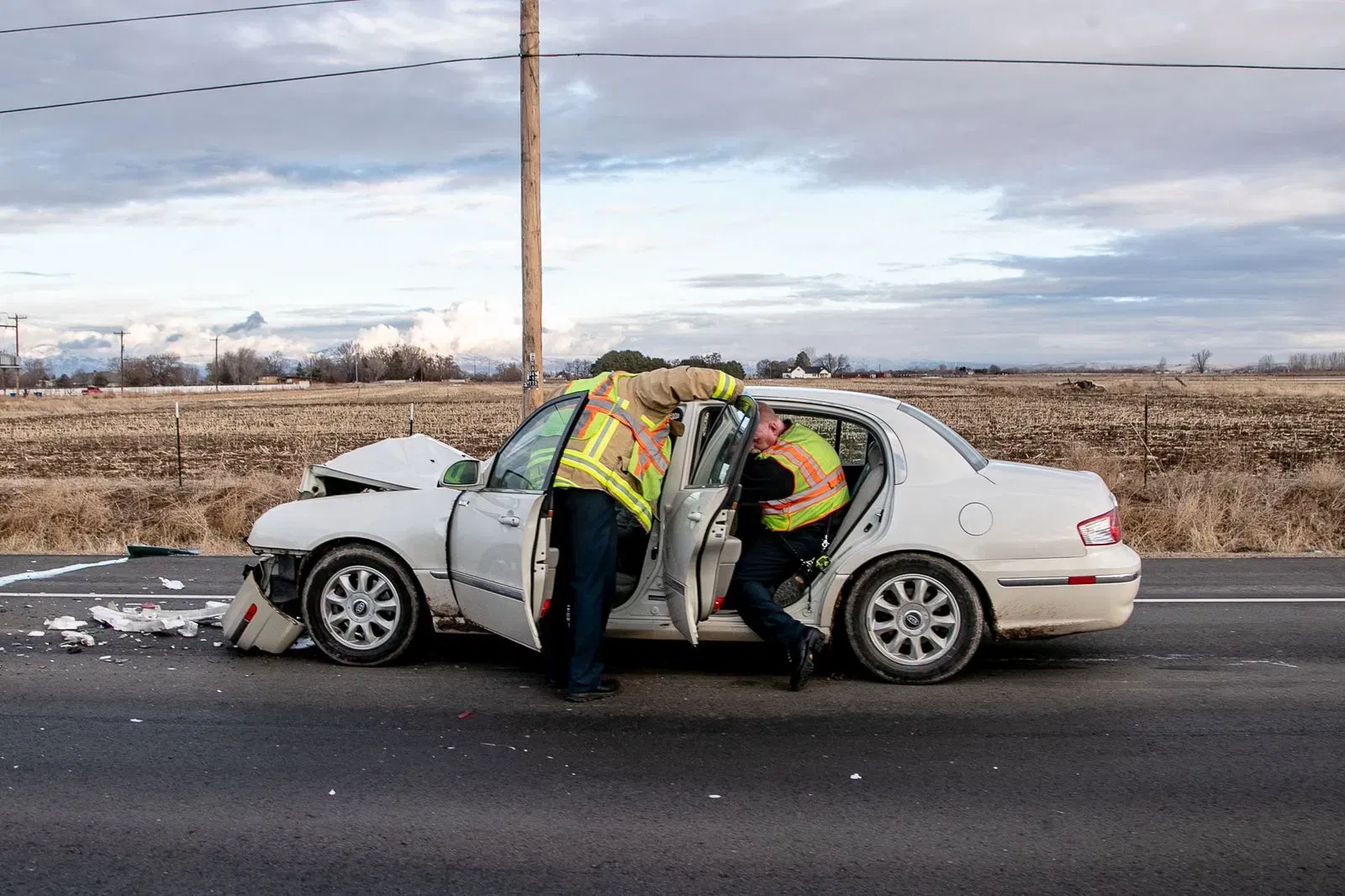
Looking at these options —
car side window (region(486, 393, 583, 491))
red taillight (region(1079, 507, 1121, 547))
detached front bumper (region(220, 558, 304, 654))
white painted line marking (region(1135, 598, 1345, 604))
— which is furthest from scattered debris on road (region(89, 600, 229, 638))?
white painted line marking (region(1135, 598, 1345, 604))

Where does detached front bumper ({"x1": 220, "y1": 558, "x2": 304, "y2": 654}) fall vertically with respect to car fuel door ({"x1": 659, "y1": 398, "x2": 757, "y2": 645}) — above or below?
below

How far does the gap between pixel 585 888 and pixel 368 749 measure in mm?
1809

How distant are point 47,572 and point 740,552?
733 cm

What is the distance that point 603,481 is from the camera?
5918 millimetres

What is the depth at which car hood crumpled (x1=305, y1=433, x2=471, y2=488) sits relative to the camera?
7086 millimetres

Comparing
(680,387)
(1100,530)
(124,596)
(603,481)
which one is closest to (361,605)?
(603,481)


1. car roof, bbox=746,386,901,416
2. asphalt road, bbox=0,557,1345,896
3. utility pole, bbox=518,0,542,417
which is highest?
utility pole, bbox=518,0,542,417

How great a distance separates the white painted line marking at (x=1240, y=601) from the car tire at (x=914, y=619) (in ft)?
10.3

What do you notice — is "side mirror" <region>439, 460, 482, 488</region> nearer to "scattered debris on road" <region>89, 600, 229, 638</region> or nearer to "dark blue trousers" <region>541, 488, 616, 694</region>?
"dark blue trousers" <region>541, 488, 616, 694</region>

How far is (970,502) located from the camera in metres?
6.29

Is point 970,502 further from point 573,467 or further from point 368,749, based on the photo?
point 368,749

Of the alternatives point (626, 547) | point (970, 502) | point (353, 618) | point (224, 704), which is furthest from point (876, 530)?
point (224, 704)

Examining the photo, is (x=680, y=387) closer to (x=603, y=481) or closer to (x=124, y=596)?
(x=603, y=481)

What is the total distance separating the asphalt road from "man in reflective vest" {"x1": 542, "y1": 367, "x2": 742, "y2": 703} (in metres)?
0.38
